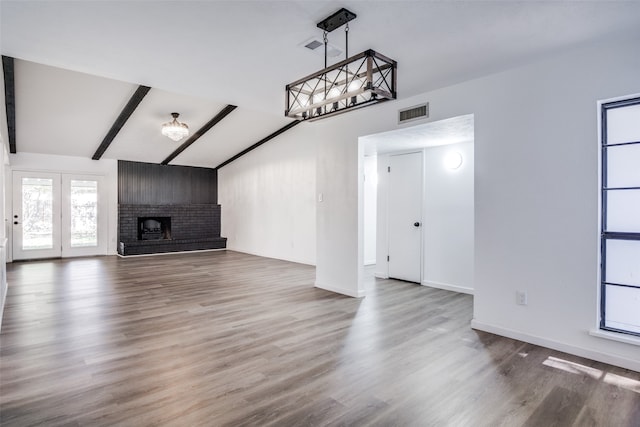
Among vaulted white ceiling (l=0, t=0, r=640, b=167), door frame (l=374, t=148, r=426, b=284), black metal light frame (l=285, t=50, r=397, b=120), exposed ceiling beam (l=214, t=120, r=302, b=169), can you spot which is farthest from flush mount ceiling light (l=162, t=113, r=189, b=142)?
black metal light frame (l=285, t=50, r=397, b=120)

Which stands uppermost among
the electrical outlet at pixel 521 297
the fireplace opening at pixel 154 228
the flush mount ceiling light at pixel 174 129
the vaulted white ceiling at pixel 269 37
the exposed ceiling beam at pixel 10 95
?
the exposed ceiling beam at pixel 10 95

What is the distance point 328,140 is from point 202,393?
3.93 meters

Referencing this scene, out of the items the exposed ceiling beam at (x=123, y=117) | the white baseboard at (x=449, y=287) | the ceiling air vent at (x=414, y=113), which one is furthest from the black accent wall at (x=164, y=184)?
the ceiling air vent at (x=414, y=113)

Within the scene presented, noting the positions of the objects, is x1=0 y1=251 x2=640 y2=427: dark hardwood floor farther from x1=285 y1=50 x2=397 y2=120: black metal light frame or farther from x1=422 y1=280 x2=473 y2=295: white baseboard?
x1=285 y1=50 x2=397 y2=120: black metal light frame

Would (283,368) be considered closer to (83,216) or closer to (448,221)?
(448,221)

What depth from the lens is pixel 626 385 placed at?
2.53 metres

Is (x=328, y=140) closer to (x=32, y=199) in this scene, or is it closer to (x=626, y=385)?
(x=626, y=385)

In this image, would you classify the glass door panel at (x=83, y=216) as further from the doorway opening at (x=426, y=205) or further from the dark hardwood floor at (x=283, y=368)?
the doorway opening at (x=426, y=205)

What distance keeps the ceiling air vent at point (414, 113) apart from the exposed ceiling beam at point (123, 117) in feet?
12.7

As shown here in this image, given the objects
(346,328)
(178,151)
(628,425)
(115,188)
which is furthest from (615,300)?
(115,188)

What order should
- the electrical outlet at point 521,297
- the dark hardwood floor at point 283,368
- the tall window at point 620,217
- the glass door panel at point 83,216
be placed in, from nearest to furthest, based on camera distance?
the dark hardwood floor at point 283,368
the tall window at point 620,217
the electrical outlet at point 521,297
the glass door panel at point 83,216

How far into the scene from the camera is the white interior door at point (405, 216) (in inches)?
229

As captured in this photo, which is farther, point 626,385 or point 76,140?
point 76,140

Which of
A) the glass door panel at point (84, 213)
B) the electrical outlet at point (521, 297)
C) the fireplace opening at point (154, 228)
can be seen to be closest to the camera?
the electrical outlet at point (521, 297)
